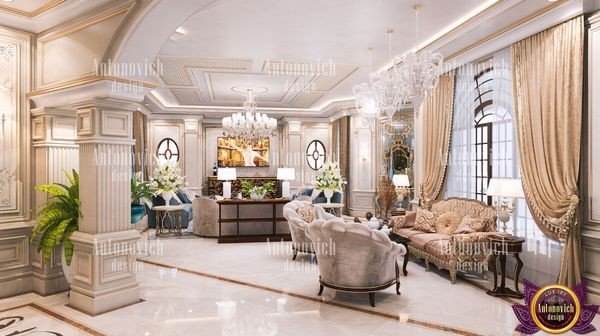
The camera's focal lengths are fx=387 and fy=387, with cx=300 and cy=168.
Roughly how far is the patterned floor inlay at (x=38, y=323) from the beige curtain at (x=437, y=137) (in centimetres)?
534

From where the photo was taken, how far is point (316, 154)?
523 inches

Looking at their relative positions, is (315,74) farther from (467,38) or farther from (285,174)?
(467,38)

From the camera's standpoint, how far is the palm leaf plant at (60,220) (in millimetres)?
4133

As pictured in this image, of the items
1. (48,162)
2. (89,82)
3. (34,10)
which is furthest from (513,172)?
(34,10)

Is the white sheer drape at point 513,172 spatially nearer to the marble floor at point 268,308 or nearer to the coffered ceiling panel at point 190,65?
the marble floor at point 268,308

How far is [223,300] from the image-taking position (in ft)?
14.2

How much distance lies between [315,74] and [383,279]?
4.82 metres

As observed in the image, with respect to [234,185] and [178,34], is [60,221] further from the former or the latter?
[234,185]

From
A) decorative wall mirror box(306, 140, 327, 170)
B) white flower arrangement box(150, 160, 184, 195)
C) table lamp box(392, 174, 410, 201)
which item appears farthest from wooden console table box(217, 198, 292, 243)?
decorative wall mirror box(306, 140, 327, 170)

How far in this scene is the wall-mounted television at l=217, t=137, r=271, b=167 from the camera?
12.8m

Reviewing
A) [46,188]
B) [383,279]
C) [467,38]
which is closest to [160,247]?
[46,188]

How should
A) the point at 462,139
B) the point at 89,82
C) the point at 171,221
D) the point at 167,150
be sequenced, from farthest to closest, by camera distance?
the point at 167,150 → the point at 171,221 → the point at 462,139 → the point at 89,82

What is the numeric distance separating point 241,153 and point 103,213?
9083mm

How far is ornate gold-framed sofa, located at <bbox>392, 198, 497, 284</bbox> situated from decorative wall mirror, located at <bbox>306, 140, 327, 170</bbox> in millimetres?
6738
